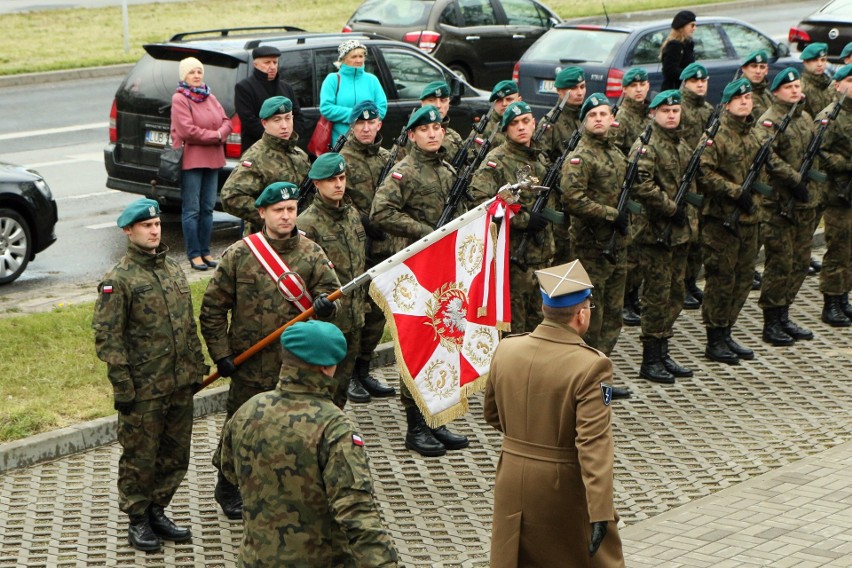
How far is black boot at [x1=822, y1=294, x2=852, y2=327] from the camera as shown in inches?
503

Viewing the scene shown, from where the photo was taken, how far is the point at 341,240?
9.12 m

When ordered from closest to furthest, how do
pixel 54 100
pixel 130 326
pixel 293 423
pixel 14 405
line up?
pixel 293 423 → pixel 130 326 → pixel 14 405 → pixel 54 100

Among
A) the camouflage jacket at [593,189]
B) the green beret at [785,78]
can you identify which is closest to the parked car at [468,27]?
the green beret at [785,78]

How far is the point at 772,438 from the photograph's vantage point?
32.8 feet

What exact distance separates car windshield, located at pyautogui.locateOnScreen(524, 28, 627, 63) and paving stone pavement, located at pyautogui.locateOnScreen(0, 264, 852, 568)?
7.09 m

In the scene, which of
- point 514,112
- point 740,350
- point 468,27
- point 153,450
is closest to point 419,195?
point 514,112

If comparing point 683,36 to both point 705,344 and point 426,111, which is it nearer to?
point 705,344

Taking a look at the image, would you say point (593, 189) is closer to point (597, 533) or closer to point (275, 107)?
point (275, 107)

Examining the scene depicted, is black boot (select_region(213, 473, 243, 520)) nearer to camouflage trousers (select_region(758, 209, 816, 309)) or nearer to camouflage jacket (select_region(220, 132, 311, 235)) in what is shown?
camouflage jacket (select_region(220, 132, 311, 235))

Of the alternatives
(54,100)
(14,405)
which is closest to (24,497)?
(14,405)

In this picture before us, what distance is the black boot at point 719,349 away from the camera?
1173 centimetres

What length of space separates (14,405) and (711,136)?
19.2 ft

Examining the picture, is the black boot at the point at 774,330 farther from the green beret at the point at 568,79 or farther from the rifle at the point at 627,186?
the green beret at the point at 568,79

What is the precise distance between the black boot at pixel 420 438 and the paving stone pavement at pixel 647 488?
70mm
